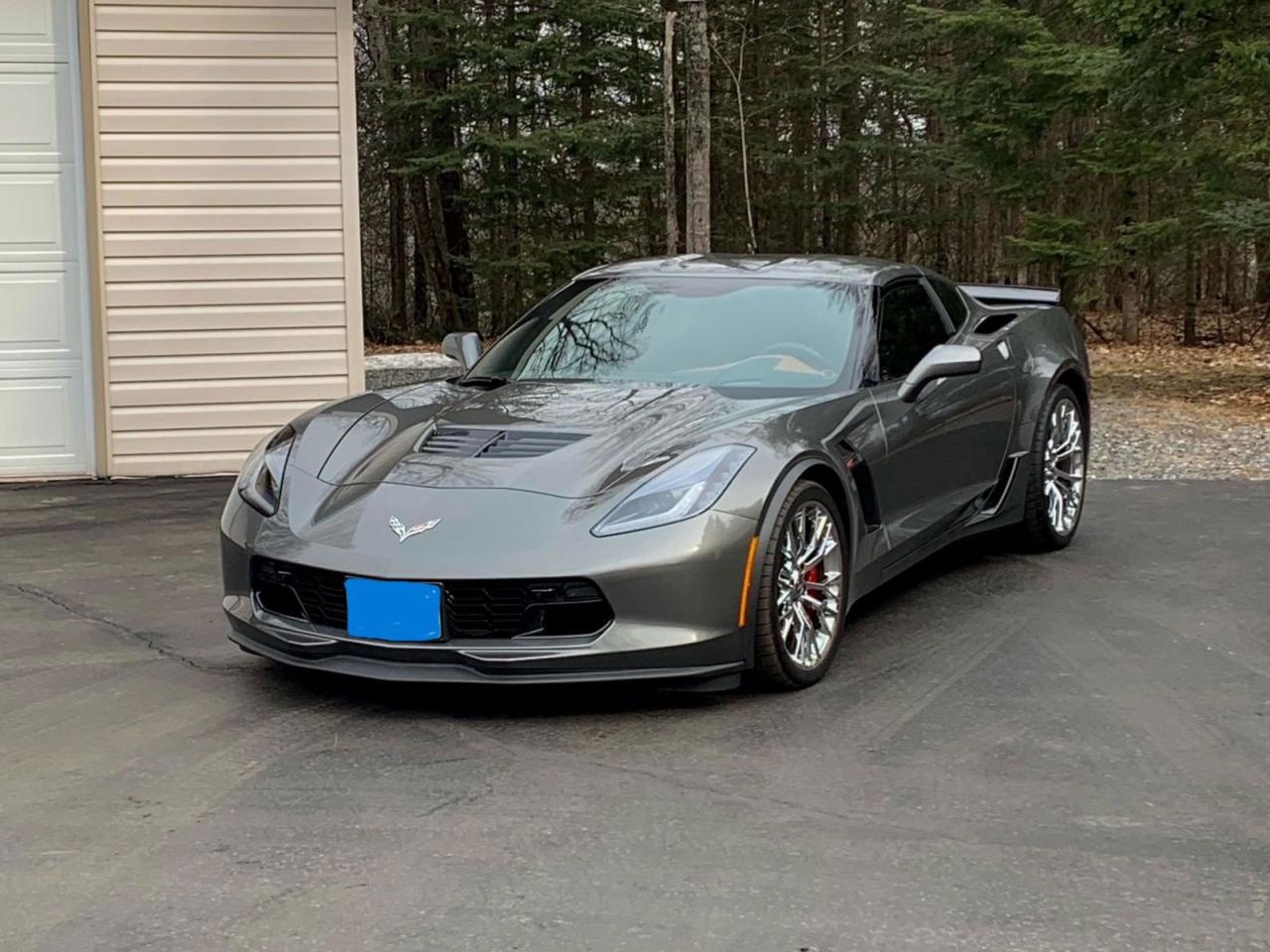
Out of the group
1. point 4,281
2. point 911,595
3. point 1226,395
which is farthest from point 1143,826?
point 1226,395

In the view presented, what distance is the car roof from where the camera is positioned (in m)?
5.95

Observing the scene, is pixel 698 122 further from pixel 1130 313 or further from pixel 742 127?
pixel 1130 313

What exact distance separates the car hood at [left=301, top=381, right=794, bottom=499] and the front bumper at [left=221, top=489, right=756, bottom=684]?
0.15 metres

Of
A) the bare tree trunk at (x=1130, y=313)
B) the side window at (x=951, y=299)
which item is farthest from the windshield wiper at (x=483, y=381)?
the bare tree trunk at (x=1130, y=313)

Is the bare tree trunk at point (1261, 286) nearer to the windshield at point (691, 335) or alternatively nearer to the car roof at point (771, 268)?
the car roof at point (771, 268)

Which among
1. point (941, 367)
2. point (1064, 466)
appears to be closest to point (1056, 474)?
point (1064, 466)

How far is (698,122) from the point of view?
49.3 ft

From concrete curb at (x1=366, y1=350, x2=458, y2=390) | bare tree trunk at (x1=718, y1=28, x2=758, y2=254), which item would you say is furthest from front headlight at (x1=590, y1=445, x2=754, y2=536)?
bare tree trunk at (x1=718, y1=28, x2=758, y2=254)

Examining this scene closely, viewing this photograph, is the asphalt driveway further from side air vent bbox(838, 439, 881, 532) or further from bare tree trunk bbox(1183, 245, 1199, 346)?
bare tree trunk bbox(1183, 245, 1199, 346)

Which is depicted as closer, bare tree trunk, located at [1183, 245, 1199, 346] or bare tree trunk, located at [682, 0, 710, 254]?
bare tree trunk, located at [682, 0, 710, 254]

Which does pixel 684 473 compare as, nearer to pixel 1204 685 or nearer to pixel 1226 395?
pixel 1204 685

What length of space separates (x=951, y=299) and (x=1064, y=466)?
3.41ft

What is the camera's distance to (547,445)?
4754mm

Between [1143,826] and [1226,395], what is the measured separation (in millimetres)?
11305
